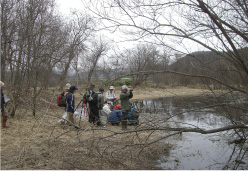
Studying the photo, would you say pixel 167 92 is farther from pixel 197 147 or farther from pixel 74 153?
pixel 74 153

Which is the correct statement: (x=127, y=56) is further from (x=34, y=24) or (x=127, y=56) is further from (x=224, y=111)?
(x=34, y=24)

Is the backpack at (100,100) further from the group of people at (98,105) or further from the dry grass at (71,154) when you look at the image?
the dry grass at (71,154)

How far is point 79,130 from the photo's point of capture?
4312 mm

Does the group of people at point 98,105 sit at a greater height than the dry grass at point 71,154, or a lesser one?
greater

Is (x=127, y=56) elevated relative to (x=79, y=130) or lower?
elevated

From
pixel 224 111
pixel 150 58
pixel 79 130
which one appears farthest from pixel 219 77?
pixel 79 130

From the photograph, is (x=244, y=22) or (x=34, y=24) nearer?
(x=244, y=22)

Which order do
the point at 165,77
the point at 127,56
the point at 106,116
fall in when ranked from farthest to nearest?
the point at 106,116, the point at 165,77, the point at 127,56

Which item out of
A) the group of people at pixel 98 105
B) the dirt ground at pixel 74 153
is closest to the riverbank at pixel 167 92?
the dirt ground at pixel 74 153

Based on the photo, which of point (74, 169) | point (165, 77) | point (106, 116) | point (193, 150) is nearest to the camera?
point (74, 169)

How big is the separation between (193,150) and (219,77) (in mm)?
2298

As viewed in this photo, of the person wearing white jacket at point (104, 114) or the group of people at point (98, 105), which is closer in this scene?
the group of people at point (98, 105)

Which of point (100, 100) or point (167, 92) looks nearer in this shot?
point (167, 92)

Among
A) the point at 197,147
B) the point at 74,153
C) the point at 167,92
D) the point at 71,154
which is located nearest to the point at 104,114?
the point at 167,92
